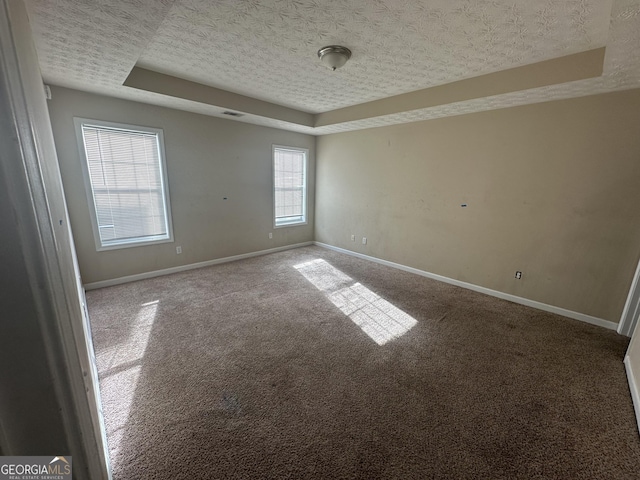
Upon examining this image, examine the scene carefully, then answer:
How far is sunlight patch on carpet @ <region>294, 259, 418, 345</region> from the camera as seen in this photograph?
2600mm

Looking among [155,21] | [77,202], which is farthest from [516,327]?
[77,202]

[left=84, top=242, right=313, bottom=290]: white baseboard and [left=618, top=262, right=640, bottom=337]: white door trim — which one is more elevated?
[left=618, top=262, right=640, bottom=337]: white door trim

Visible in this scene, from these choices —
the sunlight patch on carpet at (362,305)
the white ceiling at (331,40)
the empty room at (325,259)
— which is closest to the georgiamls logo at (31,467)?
the empty room at (325,259)

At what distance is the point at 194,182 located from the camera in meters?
3.93

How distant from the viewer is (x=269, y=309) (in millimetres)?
2945

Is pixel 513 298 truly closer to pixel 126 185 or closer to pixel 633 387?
pixel 633 387

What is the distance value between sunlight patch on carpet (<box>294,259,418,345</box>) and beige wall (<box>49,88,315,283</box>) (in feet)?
4.55

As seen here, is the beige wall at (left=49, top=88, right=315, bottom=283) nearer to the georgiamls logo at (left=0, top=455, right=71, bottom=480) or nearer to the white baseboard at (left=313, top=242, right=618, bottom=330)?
the white baseboard at (left=313, top=242, right=618, bottom=330)

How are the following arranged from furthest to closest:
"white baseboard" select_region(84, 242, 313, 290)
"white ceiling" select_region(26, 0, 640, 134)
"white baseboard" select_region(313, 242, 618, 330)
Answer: "white baseboard" select_region(84, 242, 313, 290), "white baseboard" select_region(313, 242, 618, 330), "white ceiling" select_region(26, 0, 640, 134)

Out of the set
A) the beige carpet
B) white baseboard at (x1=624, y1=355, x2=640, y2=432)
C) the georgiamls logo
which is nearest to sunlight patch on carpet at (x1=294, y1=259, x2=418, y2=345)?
the beige carpet

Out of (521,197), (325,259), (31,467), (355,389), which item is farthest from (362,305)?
(31,467)

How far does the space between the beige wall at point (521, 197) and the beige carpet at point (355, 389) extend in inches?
19.5

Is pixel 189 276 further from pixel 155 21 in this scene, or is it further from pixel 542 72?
pixel 542 72

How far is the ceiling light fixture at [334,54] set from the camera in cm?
222
